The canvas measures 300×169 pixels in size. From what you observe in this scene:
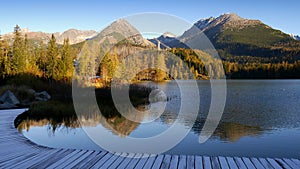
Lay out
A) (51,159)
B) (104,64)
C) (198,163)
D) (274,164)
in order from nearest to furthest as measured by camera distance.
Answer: (274,164), (198,163), (51,159), (104,64)

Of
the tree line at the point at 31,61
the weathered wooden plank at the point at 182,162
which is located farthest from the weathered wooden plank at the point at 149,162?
the tree line at the point at 31,61

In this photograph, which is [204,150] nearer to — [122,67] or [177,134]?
[177,134]

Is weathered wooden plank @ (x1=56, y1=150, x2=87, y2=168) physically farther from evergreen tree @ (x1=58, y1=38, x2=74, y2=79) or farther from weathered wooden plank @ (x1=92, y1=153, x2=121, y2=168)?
evergreen tree @ (x1=58, y1=38, x2=74, y2=79)

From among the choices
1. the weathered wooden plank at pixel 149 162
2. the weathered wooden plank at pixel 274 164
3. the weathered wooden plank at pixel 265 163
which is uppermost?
the weathered wooden plank at pixel 149 162

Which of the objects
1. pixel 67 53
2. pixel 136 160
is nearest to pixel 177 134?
pixel 136 160

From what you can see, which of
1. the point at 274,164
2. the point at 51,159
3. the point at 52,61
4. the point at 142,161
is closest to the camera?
the point at 274,164

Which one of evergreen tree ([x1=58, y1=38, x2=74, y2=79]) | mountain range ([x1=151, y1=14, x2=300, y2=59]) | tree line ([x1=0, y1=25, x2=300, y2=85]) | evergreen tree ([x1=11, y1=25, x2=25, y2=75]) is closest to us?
evergreen tree ([x1=11, y1=25, x2=25, y2=75])

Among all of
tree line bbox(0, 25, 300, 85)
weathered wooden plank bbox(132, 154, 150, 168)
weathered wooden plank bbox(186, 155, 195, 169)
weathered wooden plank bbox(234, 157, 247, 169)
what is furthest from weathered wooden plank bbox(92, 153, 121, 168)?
tree line bbox(0, 25, 300, 85)

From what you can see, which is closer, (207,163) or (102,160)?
(207,163)

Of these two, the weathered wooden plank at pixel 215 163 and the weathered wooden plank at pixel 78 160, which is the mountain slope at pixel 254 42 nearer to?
the weathered wooden plank at pixel 215 163

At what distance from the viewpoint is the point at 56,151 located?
6059 millimetres

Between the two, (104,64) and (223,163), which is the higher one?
(104,64)

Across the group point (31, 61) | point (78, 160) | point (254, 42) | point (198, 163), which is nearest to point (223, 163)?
point (198, 163)

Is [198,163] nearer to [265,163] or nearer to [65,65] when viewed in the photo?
[265,163]
